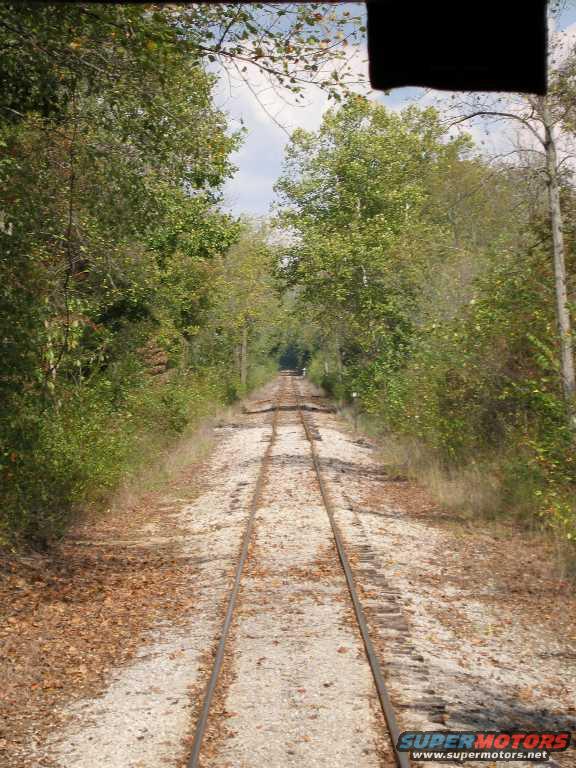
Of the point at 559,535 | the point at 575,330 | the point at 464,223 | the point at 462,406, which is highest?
the point at 464,223

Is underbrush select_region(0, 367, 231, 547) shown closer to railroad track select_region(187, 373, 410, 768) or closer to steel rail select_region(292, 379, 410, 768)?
railroad track select_region(187, 373, 410, 768)

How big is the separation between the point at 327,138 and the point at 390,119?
2.69 meters

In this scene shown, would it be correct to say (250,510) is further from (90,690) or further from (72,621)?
(90,690)

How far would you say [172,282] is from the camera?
24.2 meters

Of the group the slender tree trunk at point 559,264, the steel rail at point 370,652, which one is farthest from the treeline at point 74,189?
the slender tree trunk at point 559,264

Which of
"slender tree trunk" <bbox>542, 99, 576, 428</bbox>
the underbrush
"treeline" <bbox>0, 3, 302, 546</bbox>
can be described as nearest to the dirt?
the underbrush

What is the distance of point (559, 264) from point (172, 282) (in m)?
13.6

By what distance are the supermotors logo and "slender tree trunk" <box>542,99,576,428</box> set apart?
7210 millimetres

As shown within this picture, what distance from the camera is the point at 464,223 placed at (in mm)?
48938

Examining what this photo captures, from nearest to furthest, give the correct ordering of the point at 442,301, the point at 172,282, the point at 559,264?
1. the point at 559,264
2. the point at 442,301
3. the point at 172,282

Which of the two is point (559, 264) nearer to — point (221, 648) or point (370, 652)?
point (370, 652)

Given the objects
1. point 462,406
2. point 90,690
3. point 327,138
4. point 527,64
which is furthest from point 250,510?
point 327,138

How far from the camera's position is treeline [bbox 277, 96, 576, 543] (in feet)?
44.6

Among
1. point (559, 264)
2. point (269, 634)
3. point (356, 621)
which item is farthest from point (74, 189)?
point (559, 264)
